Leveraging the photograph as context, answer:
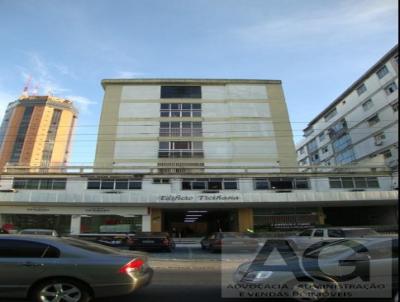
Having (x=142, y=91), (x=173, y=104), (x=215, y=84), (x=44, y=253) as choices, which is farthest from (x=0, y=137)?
(x=44, y=253)

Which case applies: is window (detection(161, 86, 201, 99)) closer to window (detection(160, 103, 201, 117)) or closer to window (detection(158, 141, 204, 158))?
window (detection(160, 103, 201, 117))

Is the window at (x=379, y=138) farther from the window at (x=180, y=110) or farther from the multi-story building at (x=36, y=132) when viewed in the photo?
the multi-story building at (x=36, y=132)

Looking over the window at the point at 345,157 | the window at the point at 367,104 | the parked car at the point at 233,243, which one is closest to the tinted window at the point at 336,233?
the parked car at the point at 233,243

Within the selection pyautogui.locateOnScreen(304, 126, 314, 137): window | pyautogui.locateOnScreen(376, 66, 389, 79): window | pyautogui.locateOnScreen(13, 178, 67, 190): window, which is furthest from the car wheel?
pyautogui.locateOnScreen(304, 126, 314, 137): window

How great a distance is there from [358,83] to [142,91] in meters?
35.5

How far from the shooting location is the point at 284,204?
34.1m

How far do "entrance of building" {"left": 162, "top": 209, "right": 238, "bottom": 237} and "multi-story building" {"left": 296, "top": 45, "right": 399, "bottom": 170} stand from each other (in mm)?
20407

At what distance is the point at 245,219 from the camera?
3459 cm

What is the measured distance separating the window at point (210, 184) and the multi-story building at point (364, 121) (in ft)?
65.4

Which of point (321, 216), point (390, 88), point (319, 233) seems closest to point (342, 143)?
point (390, 88)

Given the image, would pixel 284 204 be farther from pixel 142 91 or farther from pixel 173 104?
pixel 142 91

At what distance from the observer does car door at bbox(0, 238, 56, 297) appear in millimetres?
5828

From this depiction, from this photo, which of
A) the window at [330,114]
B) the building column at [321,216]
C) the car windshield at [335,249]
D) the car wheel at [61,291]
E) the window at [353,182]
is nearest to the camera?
the car wheel at [61,291]

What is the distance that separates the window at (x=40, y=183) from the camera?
109ft
